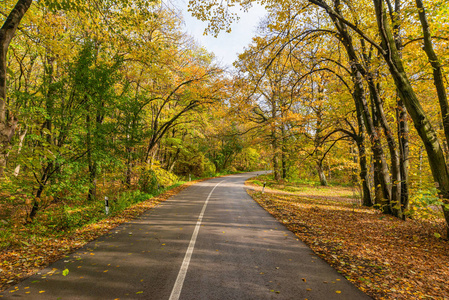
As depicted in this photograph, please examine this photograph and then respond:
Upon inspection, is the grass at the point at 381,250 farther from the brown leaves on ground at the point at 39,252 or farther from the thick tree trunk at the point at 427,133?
the brown leaves on ground at the point at 39,252

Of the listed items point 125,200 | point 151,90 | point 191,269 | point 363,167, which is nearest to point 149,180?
point 125,200

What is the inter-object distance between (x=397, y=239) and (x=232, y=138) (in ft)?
47.7

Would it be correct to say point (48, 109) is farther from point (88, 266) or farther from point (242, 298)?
point (242, 298)

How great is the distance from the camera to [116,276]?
3943mm

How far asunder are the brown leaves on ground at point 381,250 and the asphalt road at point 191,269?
498 millimetres

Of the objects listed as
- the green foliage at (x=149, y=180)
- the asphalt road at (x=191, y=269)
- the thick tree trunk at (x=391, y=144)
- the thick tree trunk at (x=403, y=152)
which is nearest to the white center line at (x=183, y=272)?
the asphalt road at (x=191, y=269)

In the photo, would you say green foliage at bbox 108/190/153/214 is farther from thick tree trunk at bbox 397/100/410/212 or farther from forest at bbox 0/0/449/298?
thick tree trunk at bbox 397/100/410/212

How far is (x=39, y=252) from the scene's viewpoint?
5.09 meters

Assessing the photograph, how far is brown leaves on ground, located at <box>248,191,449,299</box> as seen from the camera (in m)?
3.81

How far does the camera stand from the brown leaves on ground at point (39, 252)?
4.06 m

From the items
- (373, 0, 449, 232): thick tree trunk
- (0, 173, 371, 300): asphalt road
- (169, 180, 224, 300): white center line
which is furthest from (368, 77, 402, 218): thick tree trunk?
(169, 180, 224, 300): white center line

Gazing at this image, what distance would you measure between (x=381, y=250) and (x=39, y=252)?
8.50m

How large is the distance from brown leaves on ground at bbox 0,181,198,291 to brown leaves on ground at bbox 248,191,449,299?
6.14 metres

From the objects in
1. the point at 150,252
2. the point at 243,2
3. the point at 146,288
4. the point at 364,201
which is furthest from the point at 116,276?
the point at 364,201
